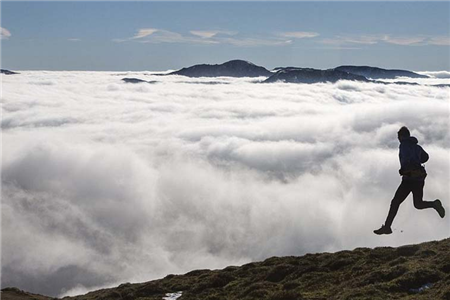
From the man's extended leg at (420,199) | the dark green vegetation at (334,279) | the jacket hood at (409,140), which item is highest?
the jacket hood at (409,140)

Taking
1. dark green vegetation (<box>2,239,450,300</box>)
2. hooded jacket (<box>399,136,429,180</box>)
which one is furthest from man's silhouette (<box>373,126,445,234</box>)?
dark green vegetation (<box>2,239,450,300</box>)

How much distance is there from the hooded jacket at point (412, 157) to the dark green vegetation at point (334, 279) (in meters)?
4.71

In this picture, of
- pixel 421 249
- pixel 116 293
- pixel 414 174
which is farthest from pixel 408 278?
pixel 116 293

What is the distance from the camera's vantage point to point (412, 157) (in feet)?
62.1

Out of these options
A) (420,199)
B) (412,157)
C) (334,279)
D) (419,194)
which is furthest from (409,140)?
(334,279)

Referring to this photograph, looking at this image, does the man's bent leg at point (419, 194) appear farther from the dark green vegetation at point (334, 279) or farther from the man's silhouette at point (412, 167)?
the dark green vegetation at point (334, 279)

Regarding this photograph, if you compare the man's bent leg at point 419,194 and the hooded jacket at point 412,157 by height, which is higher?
the hooded jacket at point 412,157

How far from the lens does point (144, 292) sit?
127 ft

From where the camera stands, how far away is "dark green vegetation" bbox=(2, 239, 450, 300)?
22.6 m

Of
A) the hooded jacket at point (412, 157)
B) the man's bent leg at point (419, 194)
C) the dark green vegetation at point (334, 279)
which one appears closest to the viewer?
the hooded jacket at point (412, 157)

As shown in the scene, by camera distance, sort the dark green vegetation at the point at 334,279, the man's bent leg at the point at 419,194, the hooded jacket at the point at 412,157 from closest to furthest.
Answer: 1. the hooded jacket at the point at 412,157
2. the man's bent leg at the point at 419,194
3. the dark green vegetation at the point at 334,279

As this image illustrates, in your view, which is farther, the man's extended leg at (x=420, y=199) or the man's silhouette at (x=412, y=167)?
the man's extended leg at (x=420, y=199)

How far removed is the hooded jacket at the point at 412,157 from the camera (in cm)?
1889

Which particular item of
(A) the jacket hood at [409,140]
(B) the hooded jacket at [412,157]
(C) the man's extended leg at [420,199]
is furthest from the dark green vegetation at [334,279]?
(A) the jacket hood at [409,140]
